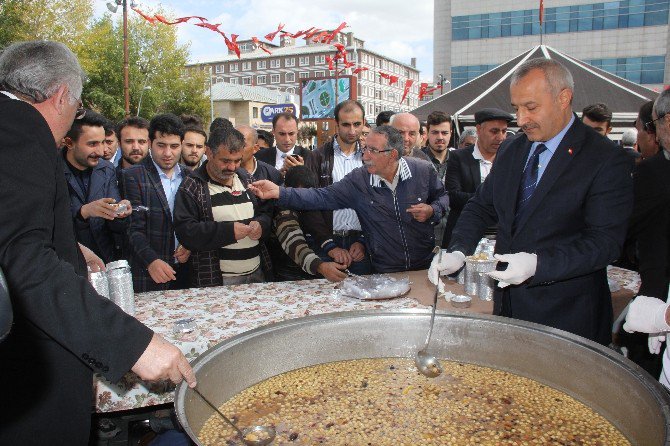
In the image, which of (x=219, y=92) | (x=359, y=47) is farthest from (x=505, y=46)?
(x=359, y=47)

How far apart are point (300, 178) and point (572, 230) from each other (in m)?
1.82

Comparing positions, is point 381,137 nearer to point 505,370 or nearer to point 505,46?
point 505,370

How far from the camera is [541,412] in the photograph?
1.47 m

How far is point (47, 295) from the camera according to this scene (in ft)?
3.56

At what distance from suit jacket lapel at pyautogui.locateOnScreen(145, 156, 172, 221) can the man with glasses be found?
0.84 meters

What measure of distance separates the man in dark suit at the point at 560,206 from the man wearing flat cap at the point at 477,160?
6.31 feet

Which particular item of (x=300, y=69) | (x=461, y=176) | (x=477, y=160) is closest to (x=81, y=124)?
(x=461, y=176)

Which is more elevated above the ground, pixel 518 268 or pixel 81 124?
pixel 81 124

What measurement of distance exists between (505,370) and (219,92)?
50.4 metres

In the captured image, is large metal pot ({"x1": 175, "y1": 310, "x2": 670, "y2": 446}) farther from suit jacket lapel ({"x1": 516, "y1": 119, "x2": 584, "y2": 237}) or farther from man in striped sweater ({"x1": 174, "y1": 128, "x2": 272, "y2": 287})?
man in striped sweater ({"x1": 174, "y1": 128, "x2": 272, "y2": 287})

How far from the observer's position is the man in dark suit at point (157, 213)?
2878 mm

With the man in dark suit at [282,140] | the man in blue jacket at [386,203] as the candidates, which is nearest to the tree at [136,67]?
the man in dark suit at [282,140]

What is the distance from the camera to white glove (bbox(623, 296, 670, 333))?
60.5 inches

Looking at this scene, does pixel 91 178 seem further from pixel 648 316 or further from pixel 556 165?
pixel 648 316
